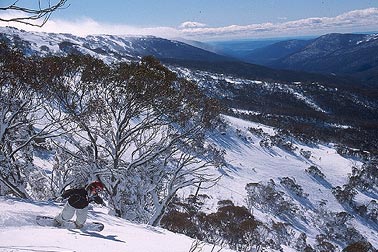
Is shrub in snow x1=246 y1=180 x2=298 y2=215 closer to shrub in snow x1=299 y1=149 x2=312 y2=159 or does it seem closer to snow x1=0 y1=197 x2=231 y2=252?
shrub in snow x1=299 y1=149 x2=312 y2=159

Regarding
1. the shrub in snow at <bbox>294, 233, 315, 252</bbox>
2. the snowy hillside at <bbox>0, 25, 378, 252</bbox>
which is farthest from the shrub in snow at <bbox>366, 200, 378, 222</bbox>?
the shrub in snow at <bbox>294, 233, 315, 252</bbox>

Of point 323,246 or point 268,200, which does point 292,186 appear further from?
point 323,246

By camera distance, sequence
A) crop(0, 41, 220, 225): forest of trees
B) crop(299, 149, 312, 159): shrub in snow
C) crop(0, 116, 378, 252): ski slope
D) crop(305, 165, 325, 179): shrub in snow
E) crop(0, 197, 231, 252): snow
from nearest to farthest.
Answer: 1. crop(0, 197, 231, 252): snow
2. crop(0, 116, 378, 252): ski slope
3. crop(0, 41, 220, 225): forest of trees
4. crop(305, 165, 325, 179): shrub in snow
5. crop(299, 149, 312, 159): shrub in snow

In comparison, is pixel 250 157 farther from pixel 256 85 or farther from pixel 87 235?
pixel 256 85

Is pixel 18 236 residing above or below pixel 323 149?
above

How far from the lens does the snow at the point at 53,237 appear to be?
5668 mm

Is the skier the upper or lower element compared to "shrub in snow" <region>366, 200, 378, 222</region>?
upper

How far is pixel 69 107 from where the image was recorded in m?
13.1

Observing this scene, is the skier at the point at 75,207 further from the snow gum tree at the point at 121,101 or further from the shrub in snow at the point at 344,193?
the shrub in snow at the point at 344,193

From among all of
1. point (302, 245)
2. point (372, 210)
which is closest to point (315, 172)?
point (372, 210)

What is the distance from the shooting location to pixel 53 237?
6.28 metres

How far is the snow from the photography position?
567 centimetres

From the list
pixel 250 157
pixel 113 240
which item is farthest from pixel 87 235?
pixel 250 157

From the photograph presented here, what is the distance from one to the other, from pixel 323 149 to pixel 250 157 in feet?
94.3
